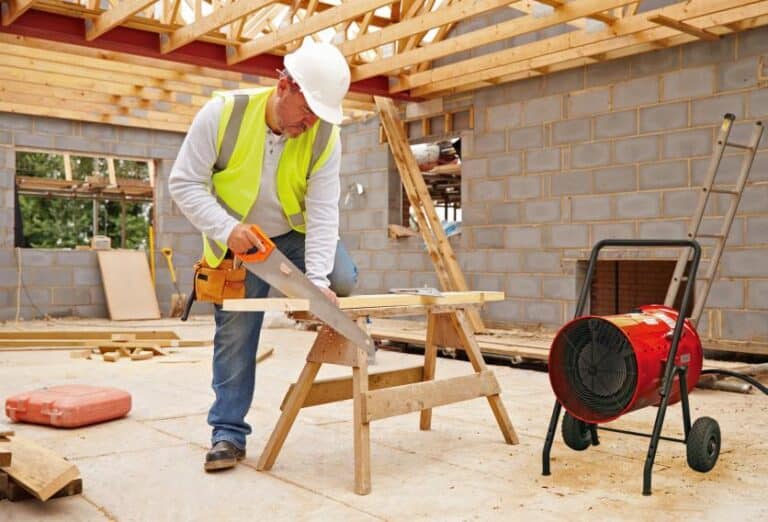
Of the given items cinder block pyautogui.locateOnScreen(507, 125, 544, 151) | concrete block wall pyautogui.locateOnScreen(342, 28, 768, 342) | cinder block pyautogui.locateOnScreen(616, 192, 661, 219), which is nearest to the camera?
concrete block wall pyautogui.locateOnScreen(342, 28, 768, 342)

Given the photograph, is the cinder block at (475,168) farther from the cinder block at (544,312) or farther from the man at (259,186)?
the man at (259,186)

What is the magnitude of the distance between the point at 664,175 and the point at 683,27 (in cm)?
112

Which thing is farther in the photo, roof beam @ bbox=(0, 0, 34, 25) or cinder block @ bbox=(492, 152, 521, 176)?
cinder block @ bbox=(492, 152, 521, 176)

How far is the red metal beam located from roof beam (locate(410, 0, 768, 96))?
1612 millimetres

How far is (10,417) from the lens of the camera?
3557 millimetres

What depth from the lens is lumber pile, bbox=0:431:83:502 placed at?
2232 mm

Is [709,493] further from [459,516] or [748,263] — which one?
[748,263]

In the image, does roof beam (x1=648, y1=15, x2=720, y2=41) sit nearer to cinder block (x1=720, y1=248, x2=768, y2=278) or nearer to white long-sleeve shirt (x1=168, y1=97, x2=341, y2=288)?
cinder block (x1=720, y1=248, x2=768, y2=278)

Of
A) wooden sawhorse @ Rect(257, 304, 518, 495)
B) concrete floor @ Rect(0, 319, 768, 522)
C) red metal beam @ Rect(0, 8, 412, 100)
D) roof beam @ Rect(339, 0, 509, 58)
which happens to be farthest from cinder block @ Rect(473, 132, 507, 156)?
wooden sawhorse @ Rect(257, 304, 518, 495)

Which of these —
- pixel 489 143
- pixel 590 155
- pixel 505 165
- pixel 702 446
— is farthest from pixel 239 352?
pixel 489 143

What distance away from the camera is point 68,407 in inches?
132

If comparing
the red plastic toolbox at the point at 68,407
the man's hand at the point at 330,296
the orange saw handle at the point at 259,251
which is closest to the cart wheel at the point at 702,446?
the man's hand at the point at 330,296

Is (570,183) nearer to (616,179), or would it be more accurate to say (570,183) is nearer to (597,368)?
(616,179)

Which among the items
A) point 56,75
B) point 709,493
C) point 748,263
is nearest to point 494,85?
point 748,263
